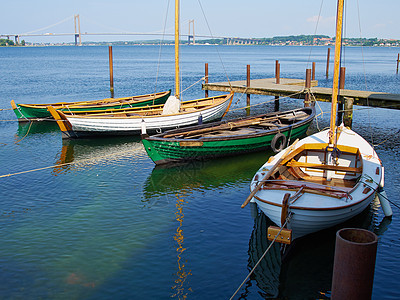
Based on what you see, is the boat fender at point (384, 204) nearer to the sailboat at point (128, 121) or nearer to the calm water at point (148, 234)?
the calm water at point (148, 234)

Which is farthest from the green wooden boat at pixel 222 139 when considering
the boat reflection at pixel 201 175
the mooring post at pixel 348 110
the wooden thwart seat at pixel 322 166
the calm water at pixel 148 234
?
the wooden thwart seat at pixel 322 166

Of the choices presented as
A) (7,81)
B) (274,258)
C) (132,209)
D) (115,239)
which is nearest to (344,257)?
(274,258)

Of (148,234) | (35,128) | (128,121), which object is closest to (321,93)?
(128,121)

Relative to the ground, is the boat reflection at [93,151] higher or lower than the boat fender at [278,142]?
lower

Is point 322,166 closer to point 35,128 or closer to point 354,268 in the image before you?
point 354,268

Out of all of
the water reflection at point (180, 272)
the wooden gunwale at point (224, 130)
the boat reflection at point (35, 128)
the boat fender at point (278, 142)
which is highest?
the wooden gunwale at point (224, 130)

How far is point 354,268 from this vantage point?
20.1 ft

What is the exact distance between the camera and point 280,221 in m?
9.76

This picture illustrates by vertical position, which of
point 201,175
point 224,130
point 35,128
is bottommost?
point 201,175

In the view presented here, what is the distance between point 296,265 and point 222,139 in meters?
9.10

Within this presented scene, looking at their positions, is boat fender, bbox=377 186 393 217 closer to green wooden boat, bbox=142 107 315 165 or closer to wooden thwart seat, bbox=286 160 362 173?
wooden thwart seat, bbox=286 160 362 173

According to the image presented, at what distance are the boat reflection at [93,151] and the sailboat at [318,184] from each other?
9.57 meters

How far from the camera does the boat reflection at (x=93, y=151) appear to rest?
63.4ft

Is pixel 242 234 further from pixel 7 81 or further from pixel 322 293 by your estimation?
pixel 7 81
